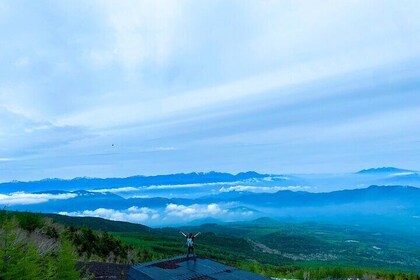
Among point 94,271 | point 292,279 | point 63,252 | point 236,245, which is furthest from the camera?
point 236,245

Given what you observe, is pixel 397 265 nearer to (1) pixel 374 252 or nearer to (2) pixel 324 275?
(1) pixel 374 252

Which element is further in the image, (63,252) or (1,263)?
(63,252)

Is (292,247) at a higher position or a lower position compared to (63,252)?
lower

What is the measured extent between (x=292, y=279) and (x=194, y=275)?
39.4ft

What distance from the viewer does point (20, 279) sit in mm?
13633

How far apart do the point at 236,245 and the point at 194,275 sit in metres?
118

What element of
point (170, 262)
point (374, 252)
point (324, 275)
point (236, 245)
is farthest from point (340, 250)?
point (170, 262)

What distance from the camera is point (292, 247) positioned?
173 meters

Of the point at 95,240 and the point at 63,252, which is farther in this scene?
the point at 95,240

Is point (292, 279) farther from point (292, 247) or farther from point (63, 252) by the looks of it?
point (292, 247)

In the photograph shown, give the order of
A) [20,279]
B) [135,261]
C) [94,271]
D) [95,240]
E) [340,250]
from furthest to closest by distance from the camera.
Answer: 1. [340,250]
2. [95,240]
3. [135,261]
4. [94,271]
5. [20,279]

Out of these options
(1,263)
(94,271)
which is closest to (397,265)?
(94,271)

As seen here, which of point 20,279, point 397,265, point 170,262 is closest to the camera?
point 20,279

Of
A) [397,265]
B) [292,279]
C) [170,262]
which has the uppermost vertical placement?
[170,262]
